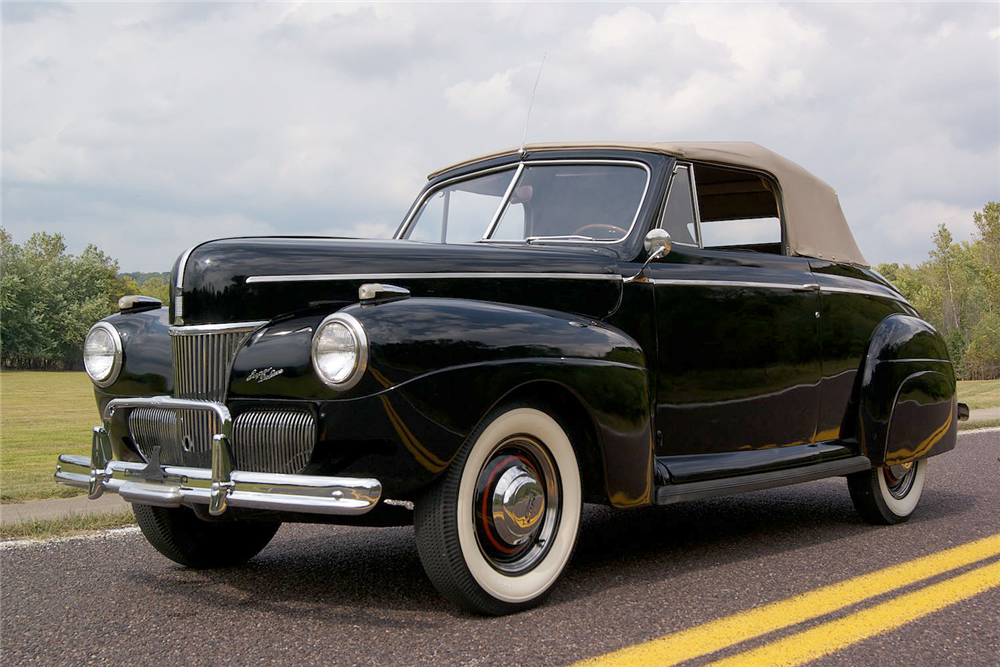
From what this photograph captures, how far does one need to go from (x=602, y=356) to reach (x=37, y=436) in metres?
13.6

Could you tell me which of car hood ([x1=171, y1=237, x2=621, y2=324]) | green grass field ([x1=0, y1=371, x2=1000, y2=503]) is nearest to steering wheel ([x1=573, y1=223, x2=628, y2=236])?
car hood ([x1=171, y1=237, x2=621, y2=324])

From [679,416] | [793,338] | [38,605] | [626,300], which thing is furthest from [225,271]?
[793,338]

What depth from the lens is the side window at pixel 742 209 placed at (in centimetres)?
487

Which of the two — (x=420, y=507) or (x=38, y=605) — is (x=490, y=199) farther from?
(x=38, y=605)

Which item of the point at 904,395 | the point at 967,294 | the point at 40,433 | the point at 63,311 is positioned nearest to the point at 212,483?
the point at 904,395

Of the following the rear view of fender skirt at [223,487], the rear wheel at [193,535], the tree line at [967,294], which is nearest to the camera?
the rear view of fender skirt at [223,487]

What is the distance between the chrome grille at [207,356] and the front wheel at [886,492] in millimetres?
3333

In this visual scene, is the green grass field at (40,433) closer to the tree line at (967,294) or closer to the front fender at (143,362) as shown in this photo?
the front fender at (143,362)

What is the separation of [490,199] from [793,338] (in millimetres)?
1654

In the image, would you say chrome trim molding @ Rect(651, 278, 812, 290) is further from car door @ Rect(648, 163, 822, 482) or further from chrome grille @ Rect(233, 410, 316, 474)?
chrome grille @ Rect(233, 410, 316, 474)

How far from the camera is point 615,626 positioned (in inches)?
120

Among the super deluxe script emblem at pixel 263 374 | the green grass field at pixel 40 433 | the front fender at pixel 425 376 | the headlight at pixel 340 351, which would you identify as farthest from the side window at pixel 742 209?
the green grass field at pixel 40 433

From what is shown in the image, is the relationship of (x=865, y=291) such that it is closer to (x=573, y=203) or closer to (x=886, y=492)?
(x=886, y=492)

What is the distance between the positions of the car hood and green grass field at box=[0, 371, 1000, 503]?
11.7 feet
